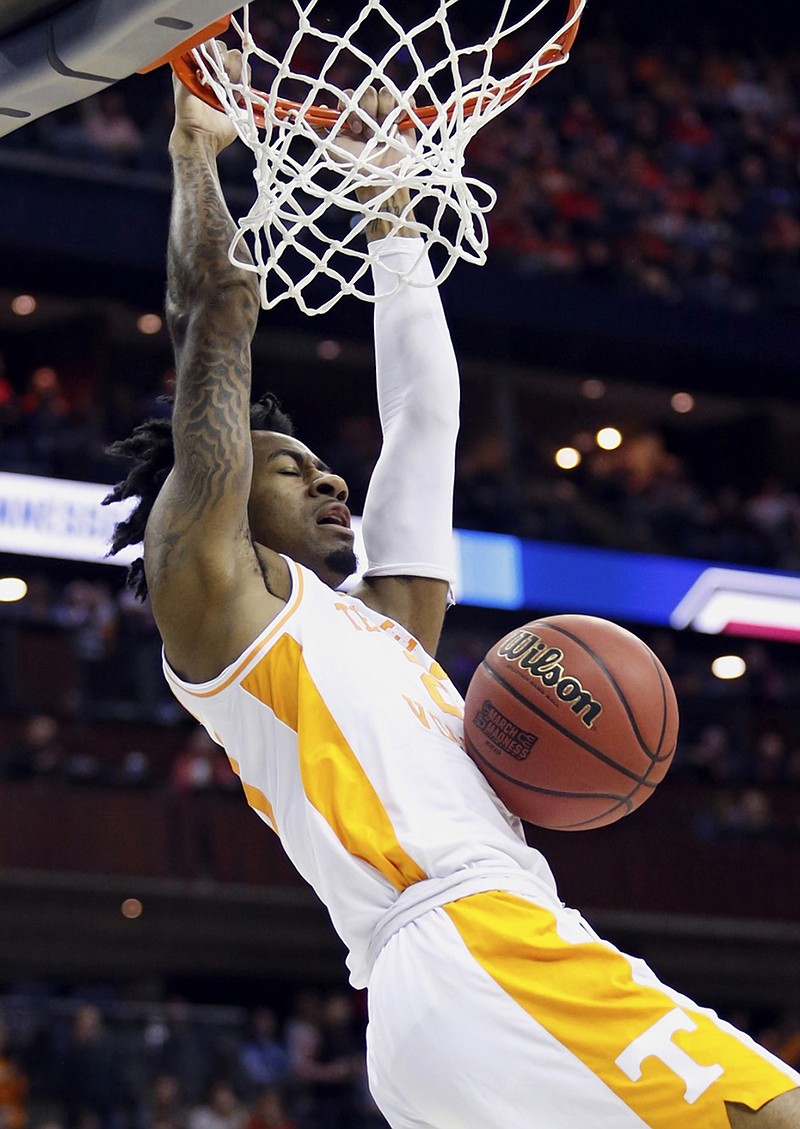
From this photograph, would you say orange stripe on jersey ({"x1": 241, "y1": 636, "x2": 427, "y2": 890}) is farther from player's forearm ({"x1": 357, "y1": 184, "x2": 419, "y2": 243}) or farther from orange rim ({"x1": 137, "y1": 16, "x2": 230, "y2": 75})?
player's forearm ({"x1": 357, "y1": 184, "x2": 419, "y2": 243})

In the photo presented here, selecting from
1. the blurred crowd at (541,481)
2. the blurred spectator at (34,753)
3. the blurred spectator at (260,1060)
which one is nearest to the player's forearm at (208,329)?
the blurred spectator at (260,1060)

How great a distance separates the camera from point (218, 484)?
123 inches

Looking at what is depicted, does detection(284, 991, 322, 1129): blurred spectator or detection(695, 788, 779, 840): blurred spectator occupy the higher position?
detection(695, 788, 779, 840): blurred spectator

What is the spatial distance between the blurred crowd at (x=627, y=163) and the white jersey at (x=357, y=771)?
1283cm

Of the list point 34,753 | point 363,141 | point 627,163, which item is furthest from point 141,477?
point 627,163

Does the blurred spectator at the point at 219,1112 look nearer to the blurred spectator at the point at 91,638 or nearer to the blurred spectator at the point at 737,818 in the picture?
the blurred spectator at the point at 91,638

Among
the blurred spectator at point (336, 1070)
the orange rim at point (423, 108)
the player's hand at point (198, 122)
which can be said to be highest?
the orange rim at point (423, 108)

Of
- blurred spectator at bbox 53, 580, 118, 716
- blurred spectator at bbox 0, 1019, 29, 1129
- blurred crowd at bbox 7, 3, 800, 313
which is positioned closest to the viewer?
blurred spectator at bbox 0, 1019, 29, 1129

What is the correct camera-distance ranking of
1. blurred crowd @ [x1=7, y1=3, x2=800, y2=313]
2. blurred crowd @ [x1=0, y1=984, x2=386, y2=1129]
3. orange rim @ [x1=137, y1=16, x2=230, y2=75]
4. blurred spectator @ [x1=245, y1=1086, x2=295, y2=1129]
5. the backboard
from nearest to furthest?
the backboard, orange rim @ [x1=137, y1=16, x2=230, y2=75], blurred crowd @ [x1=0, y1=984, x2=386, y2=1129], blurred spectator @ [x1=245, y1=1086, x2=295, y2=1129], blurred crowd @ [x1=7, y1=3, x2=800, y2=313]

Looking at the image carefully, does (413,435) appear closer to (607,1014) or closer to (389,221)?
(389,221)

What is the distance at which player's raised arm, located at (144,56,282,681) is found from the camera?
123 inches

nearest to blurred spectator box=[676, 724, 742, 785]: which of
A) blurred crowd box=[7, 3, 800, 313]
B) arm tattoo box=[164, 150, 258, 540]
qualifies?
blurred crowd box=[7, 3, 800, 313]

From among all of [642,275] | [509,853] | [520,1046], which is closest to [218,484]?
[509,853]

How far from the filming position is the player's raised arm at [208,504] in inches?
123
